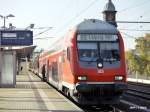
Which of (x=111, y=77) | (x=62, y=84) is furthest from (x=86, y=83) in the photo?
(x=62, y=84)

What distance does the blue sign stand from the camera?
140 feet

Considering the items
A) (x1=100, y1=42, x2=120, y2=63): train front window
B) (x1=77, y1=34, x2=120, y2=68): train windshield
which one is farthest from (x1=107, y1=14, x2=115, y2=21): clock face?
(x1=100, y1=42, x2=120, y2=63): train front window

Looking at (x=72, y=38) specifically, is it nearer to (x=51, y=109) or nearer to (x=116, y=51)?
(x=116, y=51)

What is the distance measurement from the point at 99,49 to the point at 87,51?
49 centimetres

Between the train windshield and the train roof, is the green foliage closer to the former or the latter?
the train roof

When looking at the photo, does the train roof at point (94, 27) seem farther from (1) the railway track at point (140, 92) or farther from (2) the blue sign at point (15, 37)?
(2) the blue sign at point (15, 37)

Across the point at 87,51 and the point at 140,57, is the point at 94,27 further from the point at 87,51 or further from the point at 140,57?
the point at 140,57

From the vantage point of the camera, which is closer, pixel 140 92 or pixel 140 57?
pixel 140 92

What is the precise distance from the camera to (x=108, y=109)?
2139cm

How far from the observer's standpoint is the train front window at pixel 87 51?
20.5 m

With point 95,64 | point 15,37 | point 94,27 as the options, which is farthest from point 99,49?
point 15,37

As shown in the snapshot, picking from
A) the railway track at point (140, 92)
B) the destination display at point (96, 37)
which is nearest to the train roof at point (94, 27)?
the destination display at point (96, 37)

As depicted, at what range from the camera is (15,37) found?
44.9 metres

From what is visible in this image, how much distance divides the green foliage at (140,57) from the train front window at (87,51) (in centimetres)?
7192
